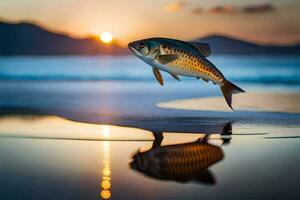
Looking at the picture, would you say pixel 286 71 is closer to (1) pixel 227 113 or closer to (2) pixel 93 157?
(1) pixel 227 113

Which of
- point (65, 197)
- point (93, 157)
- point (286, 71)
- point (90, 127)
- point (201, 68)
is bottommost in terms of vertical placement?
point (65, 197)

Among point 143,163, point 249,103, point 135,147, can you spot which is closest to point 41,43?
point 249,103

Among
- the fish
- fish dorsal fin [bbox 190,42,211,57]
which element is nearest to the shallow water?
the fish

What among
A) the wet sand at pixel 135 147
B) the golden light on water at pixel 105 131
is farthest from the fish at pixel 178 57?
the golden light on water at pixel 105 131

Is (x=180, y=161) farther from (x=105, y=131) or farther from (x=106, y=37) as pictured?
(x=106, y=37)

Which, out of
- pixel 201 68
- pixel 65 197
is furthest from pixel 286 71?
pixel 65 197

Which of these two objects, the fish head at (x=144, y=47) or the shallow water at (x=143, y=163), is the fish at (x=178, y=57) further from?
the shallow water at (x=143, y=163)

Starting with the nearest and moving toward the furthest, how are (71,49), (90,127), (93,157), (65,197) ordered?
(65,197)
(93,157)
(90,127)
(71,49)
